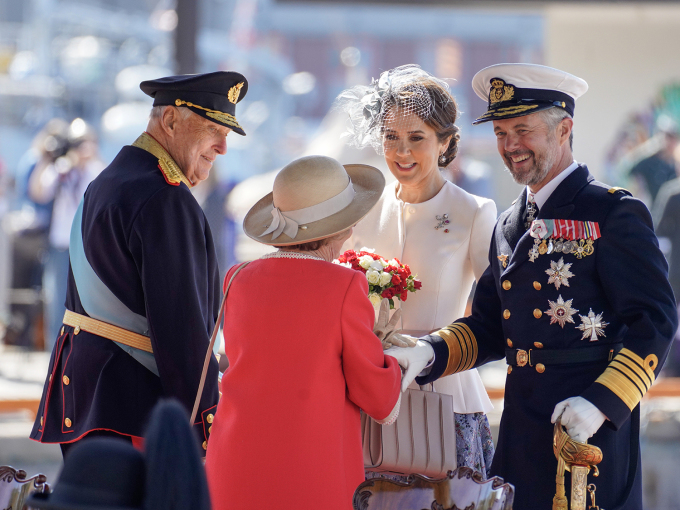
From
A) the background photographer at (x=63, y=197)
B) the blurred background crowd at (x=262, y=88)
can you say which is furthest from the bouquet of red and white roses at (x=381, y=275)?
the background photographer at (x=63, y=197)

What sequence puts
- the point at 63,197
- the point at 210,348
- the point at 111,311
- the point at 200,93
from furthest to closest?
the point at 63,197 < the point at 200,93 < the point at 111,311 < the point at 210,348

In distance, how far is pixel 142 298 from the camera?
2.46m

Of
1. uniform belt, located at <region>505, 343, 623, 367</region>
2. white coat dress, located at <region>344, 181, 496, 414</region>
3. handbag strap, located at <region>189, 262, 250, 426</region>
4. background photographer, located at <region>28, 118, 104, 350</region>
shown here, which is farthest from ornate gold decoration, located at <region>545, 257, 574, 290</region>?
background photographer, located at <region>28, 118, 104, 350</region>

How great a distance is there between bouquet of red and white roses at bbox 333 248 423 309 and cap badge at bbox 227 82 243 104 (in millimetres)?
650

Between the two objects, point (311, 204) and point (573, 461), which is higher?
point (311, 204)

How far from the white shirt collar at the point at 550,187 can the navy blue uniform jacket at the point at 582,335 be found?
19 millimetres

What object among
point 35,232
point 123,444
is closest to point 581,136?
point 35,232

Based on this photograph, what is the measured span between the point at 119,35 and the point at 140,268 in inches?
767

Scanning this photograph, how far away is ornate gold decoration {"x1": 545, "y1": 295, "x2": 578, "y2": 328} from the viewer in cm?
227

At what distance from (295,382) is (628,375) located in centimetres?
86

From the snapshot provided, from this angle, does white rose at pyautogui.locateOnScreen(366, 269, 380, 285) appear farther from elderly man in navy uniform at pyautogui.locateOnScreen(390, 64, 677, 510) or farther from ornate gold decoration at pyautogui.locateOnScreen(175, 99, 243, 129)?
ornate gold decoration at pyautogui.locateOnScreen(175, 99, 243, 129)

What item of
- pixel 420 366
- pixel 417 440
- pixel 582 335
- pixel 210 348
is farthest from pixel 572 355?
pixel 210 348

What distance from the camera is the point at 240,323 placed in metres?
2.08

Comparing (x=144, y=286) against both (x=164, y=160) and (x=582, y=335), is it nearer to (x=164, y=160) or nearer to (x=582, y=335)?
(x=164, y=160)
